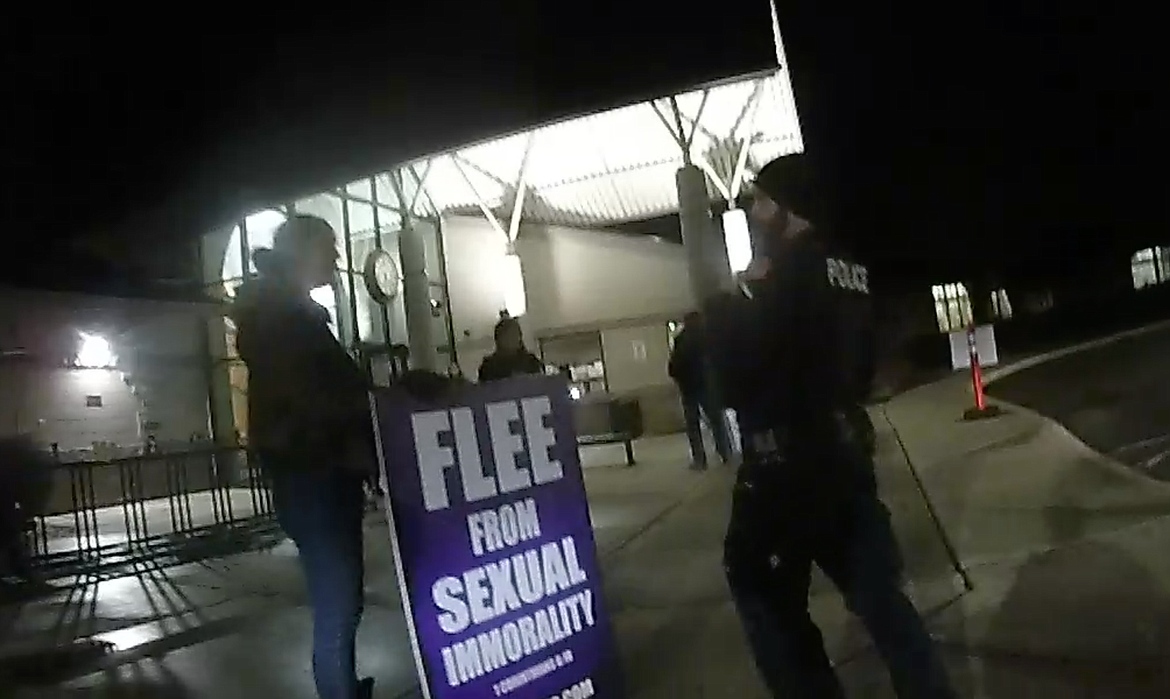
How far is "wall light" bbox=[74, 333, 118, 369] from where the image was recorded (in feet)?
3.10

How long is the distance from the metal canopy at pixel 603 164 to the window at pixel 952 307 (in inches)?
31.9

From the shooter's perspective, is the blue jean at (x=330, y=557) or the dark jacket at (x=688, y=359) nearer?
the blue jean at (x=330, y=557)

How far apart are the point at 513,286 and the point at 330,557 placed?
44cm

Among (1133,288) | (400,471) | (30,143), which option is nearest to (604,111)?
(400,471)

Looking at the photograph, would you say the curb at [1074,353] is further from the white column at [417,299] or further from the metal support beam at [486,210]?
the white column at [417,299]

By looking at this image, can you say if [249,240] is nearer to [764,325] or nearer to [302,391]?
[302,391]

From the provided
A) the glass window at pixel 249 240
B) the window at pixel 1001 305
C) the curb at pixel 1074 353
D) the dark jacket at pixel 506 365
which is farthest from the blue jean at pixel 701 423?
the curb at pixel 1074 353

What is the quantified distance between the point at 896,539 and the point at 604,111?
808 mm

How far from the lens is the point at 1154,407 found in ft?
10.8

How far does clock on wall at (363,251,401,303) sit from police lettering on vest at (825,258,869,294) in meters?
0.60

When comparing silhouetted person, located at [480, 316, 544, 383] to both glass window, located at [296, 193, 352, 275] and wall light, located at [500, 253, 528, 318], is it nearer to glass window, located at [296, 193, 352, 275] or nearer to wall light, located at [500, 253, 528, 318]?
wall light, located at [500, 253, 528, 318]

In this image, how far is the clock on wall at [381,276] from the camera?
1.18 m

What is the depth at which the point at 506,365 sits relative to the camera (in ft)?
4.36

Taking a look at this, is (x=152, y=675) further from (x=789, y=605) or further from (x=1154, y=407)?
(x=1154, y=407)
